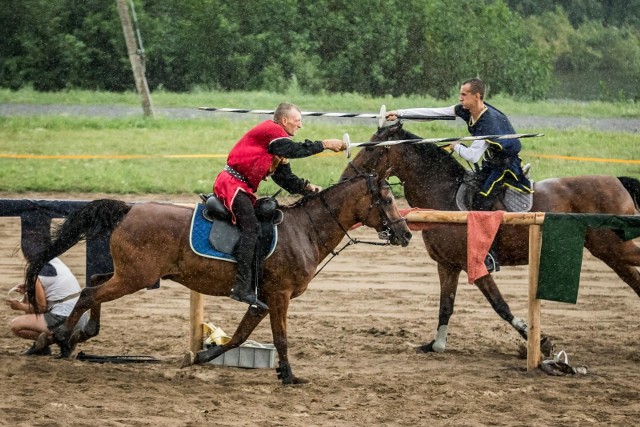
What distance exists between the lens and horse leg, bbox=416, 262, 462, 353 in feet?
34.1

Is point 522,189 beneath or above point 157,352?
above

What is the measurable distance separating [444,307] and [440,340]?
0.32 m

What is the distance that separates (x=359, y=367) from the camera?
980 cm

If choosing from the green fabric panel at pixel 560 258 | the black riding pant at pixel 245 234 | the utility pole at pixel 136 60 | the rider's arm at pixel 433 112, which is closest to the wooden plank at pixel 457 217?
the green fabric panel at pixel 560 258

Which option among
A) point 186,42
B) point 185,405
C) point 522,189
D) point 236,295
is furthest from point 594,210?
point 186,42

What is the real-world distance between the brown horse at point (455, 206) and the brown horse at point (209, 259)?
2.48ft

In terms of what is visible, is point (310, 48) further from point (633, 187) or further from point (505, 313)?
point (505, 313)

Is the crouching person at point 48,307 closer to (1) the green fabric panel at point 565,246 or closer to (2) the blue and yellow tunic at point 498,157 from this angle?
(2) the blue and yellow tunic at point 498,157

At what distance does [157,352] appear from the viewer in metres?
10.2

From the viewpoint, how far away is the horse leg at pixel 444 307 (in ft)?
34.1

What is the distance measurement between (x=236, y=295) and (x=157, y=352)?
1.65 meters

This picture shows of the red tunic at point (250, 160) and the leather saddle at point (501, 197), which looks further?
the leather saddle at point (501, 197)

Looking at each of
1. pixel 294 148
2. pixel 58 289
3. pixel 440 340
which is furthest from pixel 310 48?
pixel 294 148

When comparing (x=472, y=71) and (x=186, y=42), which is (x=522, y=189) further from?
(x=186, y=42)
